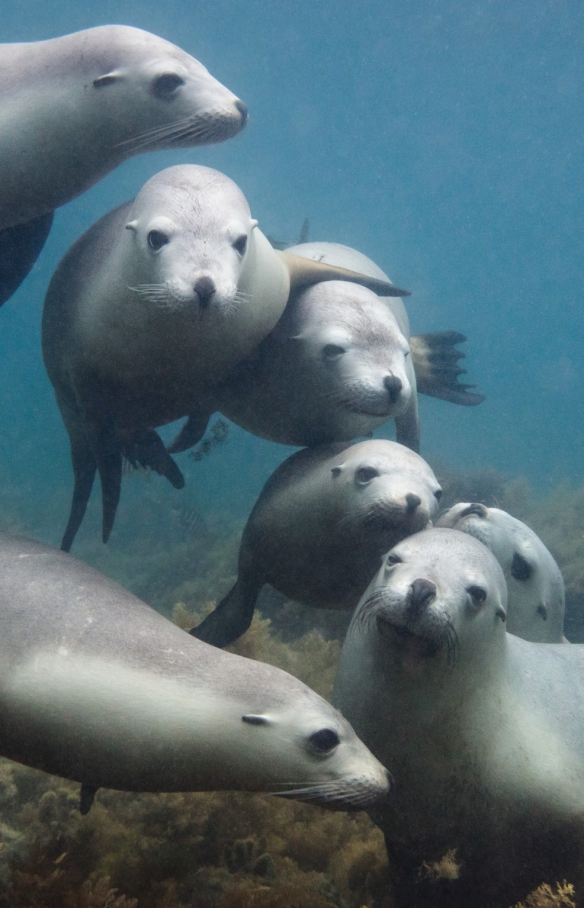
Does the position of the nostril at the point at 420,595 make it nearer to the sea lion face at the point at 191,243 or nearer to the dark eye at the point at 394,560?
the dark eye at the point at 394,560

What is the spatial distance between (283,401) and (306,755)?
212 cm

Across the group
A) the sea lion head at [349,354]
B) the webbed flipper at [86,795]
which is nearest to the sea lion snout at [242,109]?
the sea lion head at [349,354]

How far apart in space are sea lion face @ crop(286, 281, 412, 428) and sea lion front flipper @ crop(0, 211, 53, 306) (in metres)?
1.74

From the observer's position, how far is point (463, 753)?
2.24 metres

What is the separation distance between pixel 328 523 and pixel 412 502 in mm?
515

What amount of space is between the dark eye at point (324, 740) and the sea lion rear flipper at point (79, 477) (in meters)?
2.72

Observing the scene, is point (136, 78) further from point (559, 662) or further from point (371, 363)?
point (559, 662)

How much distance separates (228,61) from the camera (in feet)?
163

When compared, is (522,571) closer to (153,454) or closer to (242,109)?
(153,454)

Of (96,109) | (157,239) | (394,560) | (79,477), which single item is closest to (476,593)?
(394,560)


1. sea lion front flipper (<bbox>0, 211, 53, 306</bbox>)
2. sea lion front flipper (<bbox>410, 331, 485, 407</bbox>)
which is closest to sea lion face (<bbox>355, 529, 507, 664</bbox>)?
sea lion front flipper (<bbox>410, 331, 485, 407</bbox>)

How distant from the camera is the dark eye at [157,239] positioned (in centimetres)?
270

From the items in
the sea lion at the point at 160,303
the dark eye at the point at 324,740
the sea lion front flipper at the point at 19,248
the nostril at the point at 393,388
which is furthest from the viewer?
the sea lion front flipper at the point at 19,248

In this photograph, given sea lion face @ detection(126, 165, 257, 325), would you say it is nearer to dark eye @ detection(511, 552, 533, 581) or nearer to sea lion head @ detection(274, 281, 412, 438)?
sea lion head @ detection(274, 281, 412, 438)
